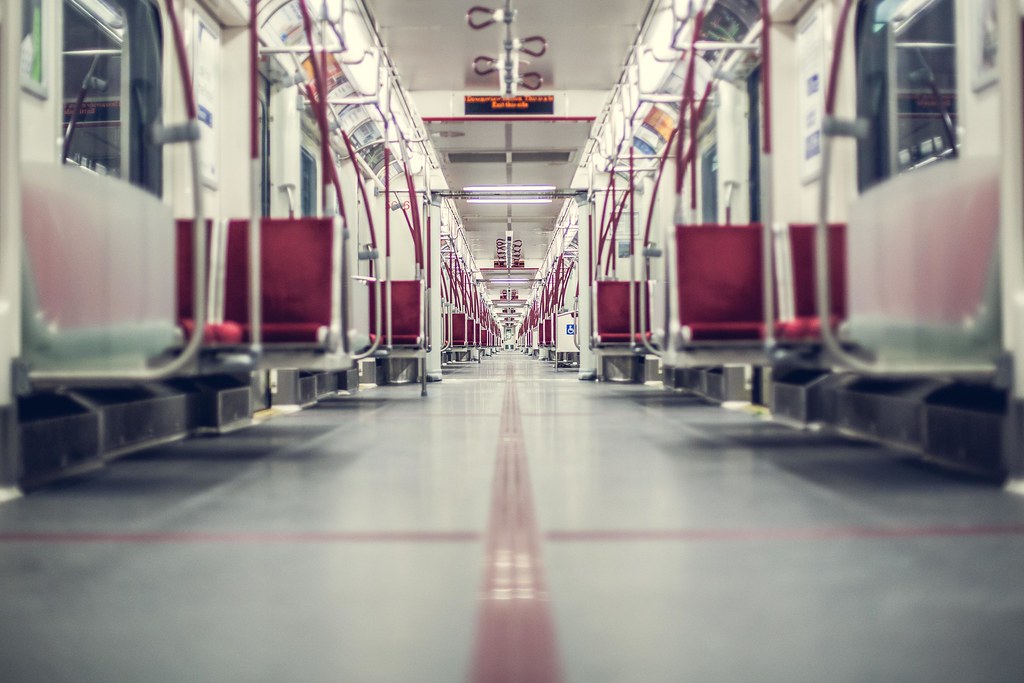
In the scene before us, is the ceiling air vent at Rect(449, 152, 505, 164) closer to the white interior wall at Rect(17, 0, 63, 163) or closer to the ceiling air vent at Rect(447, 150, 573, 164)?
the ceiling air vent at Rect(447, 150, 573, 164)

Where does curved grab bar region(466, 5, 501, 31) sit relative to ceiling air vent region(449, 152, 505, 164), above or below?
below

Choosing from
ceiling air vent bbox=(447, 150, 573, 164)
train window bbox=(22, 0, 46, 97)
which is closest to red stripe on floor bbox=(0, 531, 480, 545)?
train window bbox=(22, 0, 46, 97)

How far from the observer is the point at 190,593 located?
1588mm

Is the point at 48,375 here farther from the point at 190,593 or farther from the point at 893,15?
the point at 893,15

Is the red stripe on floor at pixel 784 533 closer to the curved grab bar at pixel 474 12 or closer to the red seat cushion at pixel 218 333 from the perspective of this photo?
the red seat cushion at pixel 218 333

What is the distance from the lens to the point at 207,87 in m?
4.90

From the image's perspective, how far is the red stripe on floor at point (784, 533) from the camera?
1983mm

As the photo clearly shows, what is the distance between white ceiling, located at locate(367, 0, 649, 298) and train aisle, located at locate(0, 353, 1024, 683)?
6.03 metres

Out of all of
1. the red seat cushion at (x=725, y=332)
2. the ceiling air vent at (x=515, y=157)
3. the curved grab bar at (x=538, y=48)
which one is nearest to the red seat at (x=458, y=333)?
the ceiling air vent at (x=515, y=157)

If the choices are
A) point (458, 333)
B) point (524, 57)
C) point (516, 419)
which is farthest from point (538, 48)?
point (458, 333)

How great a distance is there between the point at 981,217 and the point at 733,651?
2.00 meters

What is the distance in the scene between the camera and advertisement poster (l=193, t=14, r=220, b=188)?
186 inches

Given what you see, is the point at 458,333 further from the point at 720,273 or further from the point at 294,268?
the point at 720,273

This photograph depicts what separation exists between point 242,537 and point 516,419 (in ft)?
10.5
